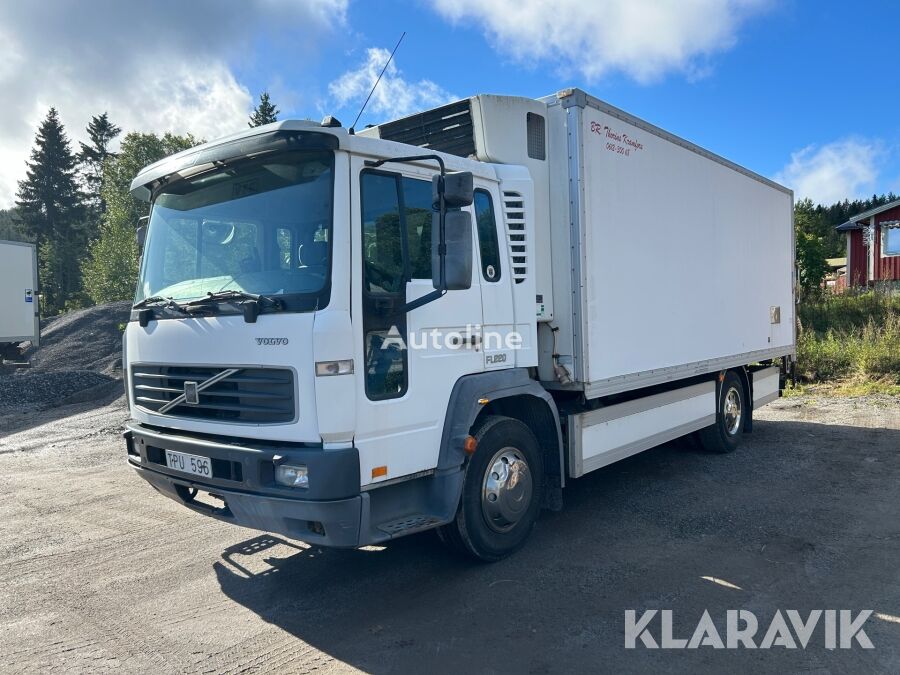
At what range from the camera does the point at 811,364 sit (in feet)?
46.8

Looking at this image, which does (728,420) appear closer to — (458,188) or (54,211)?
(458,188)

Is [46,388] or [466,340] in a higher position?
[466,340]

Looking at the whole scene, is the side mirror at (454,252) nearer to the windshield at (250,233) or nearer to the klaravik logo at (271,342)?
the windshield at (250,233)

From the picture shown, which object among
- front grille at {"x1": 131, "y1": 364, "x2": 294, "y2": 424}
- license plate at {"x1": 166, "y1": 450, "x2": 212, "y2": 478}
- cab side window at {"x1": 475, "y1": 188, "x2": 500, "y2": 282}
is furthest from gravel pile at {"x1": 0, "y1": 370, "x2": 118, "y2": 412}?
cab side window at {"x1": 475, "y1": 188, "x2": 500, "y2": 282}

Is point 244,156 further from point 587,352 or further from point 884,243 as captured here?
point 884,243

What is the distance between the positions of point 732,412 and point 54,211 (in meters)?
53.7

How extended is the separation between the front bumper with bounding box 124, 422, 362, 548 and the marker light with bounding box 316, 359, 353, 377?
43 centimetres

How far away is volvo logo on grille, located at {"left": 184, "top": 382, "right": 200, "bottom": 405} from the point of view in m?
3.92

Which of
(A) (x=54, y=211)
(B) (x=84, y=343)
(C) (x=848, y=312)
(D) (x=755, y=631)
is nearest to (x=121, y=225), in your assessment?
(A) (x=54, y=211)

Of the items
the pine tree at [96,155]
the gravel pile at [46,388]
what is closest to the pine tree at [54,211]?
the pine tree at [96,155]

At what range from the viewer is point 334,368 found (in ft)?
11.5

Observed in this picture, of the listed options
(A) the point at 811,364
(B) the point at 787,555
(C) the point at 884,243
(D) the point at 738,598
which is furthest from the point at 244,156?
(C) the point at 884,243

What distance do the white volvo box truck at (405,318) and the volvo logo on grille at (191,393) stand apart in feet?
0.08

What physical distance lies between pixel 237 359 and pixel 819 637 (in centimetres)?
363
